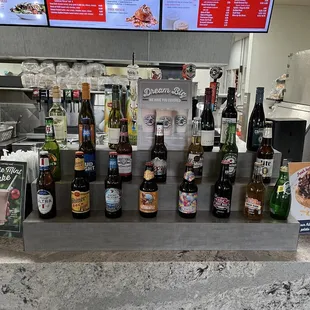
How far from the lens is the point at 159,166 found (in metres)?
1.14

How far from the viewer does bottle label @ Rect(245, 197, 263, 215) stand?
109cm

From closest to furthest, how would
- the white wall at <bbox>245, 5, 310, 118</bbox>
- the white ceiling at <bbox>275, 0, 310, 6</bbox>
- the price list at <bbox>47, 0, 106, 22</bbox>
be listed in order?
1. the price list at <bbox>47, 0, 106, 22</bbox>
2. the white ceiling at <bbox>275, 0, 310, 6</bbox>
3. the white wall at <bbox>245, 5, 310, 118</bbox>

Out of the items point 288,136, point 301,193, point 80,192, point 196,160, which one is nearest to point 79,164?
point 80,192

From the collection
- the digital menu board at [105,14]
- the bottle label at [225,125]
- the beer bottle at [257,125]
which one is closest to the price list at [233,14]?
the digital menu board at [105,14]

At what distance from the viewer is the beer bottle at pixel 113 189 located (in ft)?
3.45

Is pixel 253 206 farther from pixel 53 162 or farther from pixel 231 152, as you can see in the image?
pixel 53 162

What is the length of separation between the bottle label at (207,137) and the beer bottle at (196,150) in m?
0.05

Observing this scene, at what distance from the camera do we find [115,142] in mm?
1215

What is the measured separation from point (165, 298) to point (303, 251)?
513 mm


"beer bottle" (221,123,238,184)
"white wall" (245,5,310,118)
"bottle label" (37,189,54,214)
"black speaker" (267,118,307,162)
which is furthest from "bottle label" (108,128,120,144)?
"white wall" (245,5,310,118)

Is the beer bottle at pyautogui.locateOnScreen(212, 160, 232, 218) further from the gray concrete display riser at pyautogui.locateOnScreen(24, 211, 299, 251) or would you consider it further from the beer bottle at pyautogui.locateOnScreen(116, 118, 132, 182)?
the beer bottle at pyautogui.locateOnScreen(116, 118, 132, 182)

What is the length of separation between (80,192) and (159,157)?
325 mm

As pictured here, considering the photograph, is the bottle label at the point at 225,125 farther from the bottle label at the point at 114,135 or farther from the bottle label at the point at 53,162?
the bottle label at the point at 53,162

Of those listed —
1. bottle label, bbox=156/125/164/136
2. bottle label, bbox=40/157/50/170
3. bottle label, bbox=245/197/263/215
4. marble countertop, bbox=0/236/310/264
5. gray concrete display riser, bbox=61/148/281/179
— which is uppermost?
bottle label, bbox=156/125/164/136
